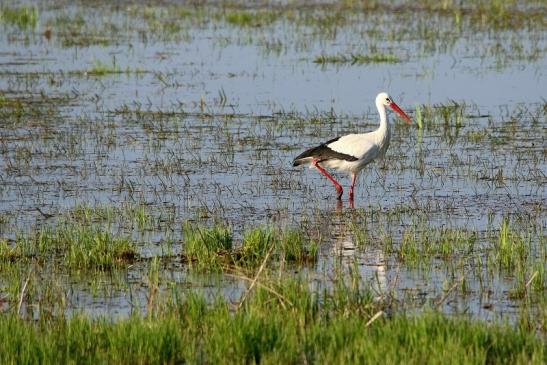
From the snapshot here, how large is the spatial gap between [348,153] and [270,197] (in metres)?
0.94

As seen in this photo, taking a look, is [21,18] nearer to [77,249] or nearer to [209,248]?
[77,249]

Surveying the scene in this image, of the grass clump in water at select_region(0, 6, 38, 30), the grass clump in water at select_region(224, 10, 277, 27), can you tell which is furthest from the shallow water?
the grass clump in water at select_region(0, 6, 38, 30)

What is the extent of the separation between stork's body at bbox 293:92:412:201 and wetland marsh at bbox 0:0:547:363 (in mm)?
268

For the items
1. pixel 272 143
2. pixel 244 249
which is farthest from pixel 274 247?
pixel 272 143

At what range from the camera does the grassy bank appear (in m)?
6.03

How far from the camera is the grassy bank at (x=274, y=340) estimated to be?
603 centimetres

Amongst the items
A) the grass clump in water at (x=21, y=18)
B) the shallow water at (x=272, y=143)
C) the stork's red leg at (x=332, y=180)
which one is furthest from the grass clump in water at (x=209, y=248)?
the grass clump in water at (x=21, y=18)

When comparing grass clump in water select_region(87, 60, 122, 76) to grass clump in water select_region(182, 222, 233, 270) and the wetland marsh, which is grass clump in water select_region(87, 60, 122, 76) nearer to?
the wetland marsh

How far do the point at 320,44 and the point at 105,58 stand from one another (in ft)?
13.0

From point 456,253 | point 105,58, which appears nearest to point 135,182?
point 456,253

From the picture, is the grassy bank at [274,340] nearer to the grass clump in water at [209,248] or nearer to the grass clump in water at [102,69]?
the grass clump in water at [209,248]

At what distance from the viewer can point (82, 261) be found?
862 centimetres

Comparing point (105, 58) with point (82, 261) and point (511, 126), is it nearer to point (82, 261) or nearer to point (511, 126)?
point (511, 126)

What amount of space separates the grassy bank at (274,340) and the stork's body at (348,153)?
197 inches
